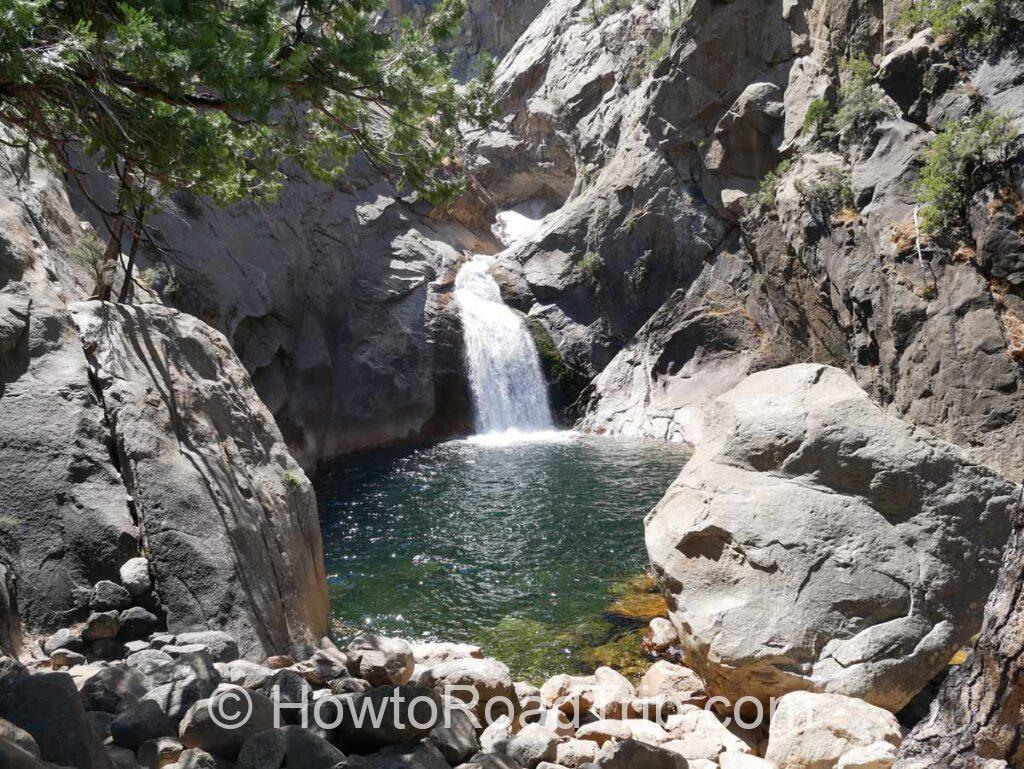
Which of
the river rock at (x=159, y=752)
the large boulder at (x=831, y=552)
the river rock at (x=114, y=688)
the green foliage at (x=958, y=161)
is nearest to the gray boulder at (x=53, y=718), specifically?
the river rock at (x=159, y=752)

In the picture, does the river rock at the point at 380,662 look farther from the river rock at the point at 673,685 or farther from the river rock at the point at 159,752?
the river rock at the point at 673,685

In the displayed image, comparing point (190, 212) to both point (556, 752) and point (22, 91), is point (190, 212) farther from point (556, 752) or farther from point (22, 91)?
point (556, 752)

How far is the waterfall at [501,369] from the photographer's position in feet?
90.2

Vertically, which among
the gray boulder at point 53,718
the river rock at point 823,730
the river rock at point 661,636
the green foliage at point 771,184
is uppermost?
the green foliage at point 771,184

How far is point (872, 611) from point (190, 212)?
2092 cm

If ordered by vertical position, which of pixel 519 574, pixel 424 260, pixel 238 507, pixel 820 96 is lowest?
pixel 519 574

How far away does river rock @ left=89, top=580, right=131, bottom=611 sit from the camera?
5508mm

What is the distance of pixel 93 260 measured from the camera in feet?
26.9

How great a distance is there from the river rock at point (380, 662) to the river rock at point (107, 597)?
196cm

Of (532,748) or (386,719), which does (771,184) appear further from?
(386,719)

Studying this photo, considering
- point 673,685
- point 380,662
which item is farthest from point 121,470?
point 673,685

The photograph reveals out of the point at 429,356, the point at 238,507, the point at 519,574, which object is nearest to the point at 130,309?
the point at 238,507

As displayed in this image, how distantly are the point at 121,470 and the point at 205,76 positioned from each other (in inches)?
147

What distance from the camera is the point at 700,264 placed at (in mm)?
27016
